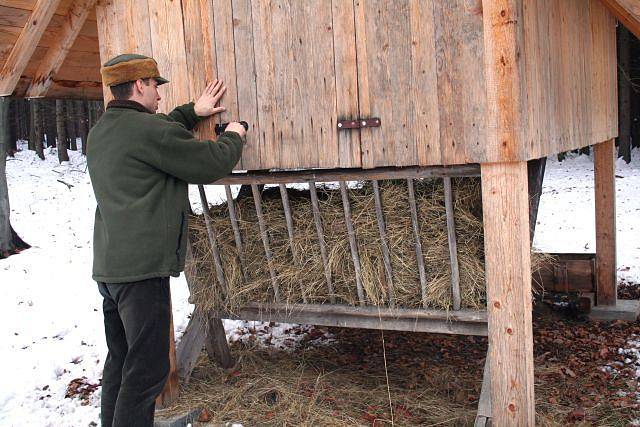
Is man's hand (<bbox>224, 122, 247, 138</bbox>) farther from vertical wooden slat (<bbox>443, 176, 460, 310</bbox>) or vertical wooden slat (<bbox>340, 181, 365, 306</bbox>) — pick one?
vertical wooden slat (<bbox>443, 176, 460, 310</bbox>)

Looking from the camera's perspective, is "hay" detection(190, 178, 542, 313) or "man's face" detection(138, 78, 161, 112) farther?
"hay" detection(190, 178, 542, 313)

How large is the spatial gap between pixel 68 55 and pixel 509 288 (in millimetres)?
4068

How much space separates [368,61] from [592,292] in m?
5.03

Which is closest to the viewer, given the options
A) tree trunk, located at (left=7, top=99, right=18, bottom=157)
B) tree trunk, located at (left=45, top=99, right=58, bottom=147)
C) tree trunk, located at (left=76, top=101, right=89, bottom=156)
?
tree trunk, located at (left=7, top=99, right=18, bottom=157)

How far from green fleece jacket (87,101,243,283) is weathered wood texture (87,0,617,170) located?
0.76m

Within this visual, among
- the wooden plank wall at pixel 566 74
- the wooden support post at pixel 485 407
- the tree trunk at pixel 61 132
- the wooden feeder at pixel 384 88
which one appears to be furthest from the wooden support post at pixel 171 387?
the tree trunk at pixel 61 132

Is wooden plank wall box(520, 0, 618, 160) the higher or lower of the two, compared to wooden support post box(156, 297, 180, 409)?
higher

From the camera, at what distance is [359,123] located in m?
4.03

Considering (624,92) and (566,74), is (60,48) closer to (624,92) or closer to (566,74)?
(566,74)

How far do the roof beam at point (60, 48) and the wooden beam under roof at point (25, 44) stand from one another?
358 millimetres

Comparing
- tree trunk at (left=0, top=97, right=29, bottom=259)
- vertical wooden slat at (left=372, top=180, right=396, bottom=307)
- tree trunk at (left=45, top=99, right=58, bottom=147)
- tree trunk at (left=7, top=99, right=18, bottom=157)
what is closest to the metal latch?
vertical wooden slat at (left=372, top=180, right=396, bottom=307)

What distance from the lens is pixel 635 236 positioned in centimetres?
1139

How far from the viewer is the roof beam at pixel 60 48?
16.0 ft

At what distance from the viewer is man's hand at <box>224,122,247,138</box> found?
165 inches
